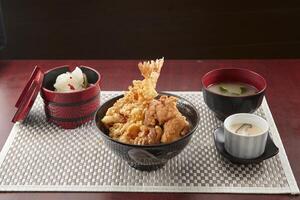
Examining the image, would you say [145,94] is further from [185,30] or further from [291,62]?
[185,30]

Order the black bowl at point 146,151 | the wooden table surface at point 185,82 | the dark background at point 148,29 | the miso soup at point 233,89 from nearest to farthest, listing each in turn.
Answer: the black bowl at point 146,151, the wooden table surface at point 185,82, the miso soup at point 233,89, the dark background at point 148,29

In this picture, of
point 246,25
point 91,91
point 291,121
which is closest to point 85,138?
point 91,91

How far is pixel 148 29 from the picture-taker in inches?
85.2

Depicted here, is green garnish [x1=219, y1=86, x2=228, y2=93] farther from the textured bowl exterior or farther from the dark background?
the dark background

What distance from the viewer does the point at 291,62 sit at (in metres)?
1.41

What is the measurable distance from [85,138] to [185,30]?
1.27 metres

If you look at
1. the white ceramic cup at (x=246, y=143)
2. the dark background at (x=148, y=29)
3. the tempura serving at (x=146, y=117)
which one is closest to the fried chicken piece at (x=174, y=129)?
the tempura serving at (x=146, y=117)

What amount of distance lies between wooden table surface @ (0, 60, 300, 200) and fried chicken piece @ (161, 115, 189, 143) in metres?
0.11

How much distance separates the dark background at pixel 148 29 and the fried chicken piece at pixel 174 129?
52.0 inches

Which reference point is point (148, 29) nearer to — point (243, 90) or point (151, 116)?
point (243, 90)

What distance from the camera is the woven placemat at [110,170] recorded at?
870mm

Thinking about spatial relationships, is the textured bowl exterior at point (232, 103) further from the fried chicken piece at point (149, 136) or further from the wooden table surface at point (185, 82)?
the fried chicken piece at point (149, 136)

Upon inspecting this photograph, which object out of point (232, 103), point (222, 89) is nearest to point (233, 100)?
point (232, 103)

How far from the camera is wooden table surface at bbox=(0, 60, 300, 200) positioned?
40.3 inches
